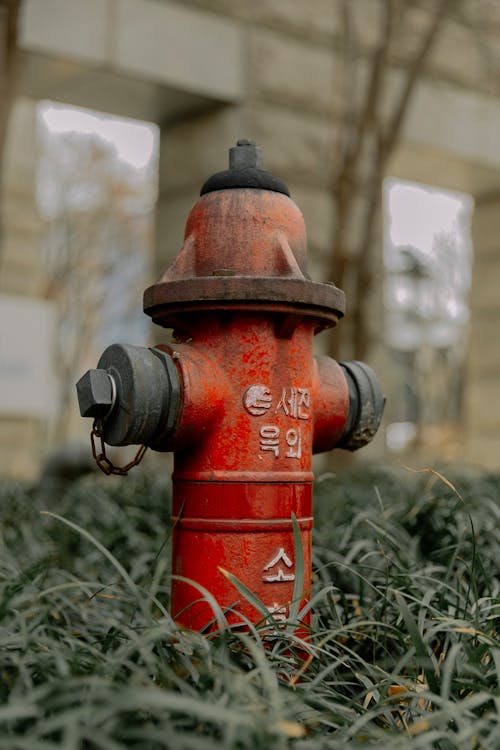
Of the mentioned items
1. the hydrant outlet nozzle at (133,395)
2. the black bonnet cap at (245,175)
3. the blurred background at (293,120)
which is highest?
the blurred background at (293,120)

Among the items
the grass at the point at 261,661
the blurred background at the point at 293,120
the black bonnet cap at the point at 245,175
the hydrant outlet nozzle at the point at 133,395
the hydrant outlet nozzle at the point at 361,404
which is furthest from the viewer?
the blurred background at the point at 293,120

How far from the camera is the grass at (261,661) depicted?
4.83 ft

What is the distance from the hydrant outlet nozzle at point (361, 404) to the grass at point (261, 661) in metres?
0.27

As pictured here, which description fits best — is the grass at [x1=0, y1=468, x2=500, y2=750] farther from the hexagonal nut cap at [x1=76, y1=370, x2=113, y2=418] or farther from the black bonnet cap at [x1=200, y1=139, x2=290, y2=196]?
the black bonnet cap at [x1=200, y1=139, x2=290, y2=196]

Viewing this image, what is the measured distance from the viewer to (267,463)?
238cm

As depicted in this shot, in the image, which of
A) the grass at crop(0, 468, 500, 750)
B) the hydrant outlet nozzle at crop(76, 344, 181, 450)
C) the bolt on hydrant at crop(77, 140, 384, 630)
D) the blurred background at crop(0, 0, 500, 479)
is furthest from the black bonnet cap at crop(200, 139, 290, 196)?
the blurred background at crop(0, 0, 500, 479)

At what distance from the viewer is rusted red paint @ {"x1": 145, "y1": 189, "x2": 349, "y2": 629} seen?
2344 mm

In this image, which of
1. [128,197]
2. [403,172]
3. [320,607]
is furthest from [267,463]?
[128,197]

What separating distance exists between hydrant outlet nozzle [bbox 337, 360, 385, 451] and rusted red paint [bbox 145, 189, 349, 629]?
20 cm

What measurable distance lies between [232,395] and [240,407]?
1.2 inches

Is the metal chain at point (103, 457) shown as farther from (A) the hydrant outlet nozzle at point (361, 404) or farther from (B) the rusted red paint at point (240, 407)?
(A) the hydrant outlet nozzle at point (361, 404)

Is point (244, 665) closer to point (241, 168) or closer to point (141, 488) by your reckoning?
point (241, 168)

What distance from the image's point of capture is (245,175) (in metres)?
2.50

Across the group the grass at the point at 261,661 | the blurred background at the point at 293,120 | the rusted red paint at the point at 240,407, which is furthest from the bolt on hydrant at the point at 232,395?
the blurred background at the point at 293,120
